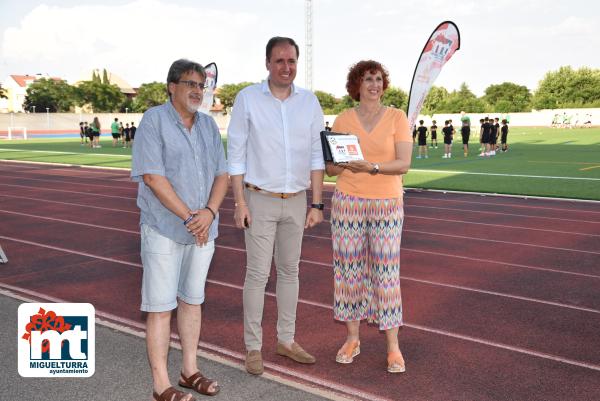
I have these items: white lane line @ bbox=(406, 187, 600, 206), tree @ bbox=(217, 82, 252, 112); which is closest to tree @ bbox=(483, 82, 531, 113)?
tree @ bbox=(217, 82, 252, 112)

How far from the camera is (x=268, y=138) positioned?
3.80 m

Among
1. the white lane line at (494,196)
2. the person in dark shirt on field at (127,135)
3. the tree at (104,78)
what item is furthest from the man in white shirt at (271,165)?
the tree at (104,78)

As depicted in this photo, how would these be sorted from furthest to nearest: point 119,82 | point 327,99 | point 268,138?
point 119,82 → point 327,99 → point 268,138

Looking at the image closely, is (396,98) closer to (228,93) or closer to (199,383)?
(228,93)

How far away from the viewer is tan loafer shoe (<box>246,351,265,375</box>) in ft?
12.6

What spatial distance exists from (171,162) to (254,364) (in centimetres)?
147

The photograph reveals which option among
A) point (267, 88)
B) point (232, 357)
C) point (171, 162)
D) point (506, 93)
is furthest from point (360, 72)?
point (506, 93)

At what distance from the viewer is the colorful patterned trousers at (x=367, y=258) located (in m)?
3.92

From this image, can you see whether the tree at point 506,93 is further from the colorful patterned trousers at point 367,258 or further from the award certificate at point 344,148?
the award certificate at point 344,148

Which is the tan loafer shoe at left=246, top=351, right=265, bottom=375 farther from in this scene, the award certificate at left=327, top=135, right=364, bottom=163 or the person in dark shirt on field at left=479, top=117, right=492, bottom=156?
the person in dark shirt on field at left=479, top=117, right=492, bottom=156

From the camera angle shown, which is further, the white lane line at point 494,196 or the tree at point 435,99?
the tree at point 435,99

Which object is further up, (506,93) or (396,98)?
(506,93)

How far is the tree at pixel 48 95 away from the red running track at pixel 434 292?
78884 mm

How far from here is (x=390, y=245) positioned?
393cm
